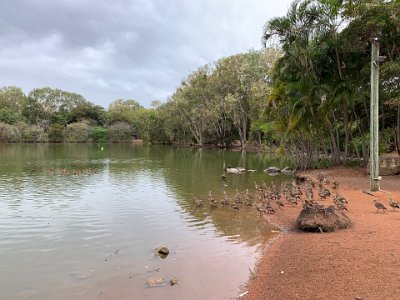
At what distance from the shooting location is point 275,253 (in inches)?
385

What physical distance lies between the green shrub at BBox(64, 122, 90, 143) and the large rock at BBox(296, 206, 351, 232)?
96607 millimetres

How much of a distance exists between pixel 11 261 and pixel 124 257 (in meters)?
2.88

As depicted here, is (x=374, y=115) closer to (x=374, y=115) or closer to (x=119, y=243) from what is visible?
(x=374, y=115)

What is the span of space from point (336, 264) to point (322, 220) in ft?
A: 10.4

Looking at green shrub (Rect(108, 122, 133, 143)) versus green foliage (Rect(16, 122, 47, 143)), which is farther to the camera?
green shrub (Rect(108, 122, 133, 143))

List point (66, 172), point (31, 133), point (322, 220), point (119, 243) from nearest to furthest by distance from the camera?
point (322, 220) < point (119, 243) < point (66, 172) < point (31, 133)

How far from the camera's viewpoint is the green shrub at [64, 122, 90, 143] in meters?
101

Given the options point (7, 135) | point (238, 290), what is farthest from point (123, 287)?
point (7, 135)

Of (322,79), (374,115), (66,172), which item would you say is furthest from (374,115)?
(66,172)

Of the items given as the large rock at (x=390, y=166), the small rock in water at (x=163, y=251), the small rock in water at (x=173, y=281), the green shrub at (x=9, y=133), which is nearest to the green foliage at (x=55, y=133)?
the green shrub at (x=9, y=133)

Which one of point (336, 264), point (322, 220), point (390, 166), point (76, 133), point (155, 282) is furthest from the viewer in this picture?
point (76, 133)

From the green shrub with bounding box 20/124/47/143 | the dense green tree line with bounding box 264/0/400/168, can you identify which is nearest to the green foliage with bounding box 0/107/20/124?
the green shrub with bounding box 20/124/47/143

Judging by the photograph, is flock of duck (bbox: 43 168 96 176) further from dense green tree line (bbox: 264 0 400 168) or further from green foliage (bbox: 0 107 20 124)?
green foliage (bbox: 0 107 20 124)

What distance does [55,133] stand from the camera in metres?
100
